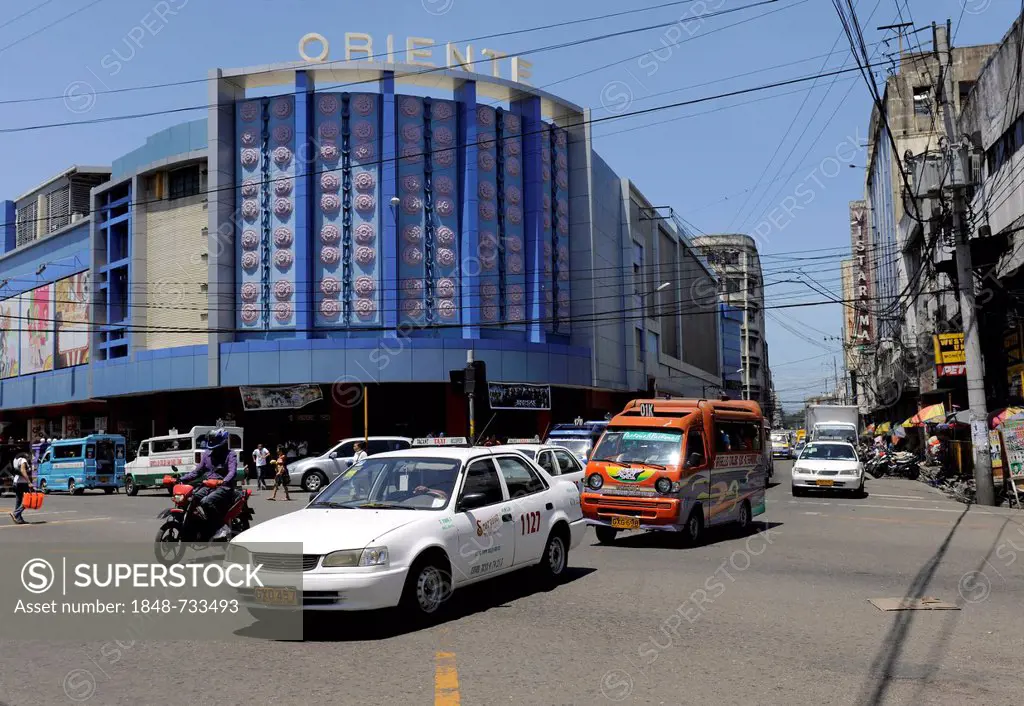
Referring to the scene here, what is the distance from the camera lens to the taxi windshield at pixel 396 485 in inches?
345

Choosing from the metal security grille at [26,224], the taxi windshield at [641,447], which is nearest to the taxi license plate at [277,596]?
the taxi windshield at [641,447]

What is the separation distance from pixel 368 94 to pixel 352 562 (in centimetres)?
3579

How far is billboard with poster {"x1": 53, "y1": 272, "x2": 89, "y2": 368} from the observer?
46.9 m

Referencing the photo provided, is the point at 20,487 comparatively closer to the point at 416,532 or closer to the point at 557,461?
the point at 557,461

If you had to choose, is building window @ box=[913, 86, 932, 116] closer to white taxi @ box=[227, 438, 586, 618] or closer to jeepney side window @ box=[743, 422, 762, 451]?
jeepney side window @ box=[743, 422, 762, 451]

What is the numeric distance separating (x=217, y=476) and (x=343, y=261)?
2827cm

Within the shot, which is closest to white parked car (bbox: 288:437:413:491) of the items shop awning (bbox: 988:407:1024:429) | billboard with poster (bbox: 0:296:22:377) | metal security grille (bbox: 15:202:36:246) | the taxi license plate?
shop awning (bbox: 988:407:1024:429)

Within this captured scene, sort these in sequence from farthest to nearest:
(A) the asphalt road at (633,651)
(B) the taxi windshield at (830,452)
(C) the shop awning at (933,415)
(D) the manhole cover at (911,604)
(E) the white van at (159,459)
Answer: (C) the shop awning at (933,415) < (E) the white van at (159,459) < (B) the taxi windshield at (830,452) < (D) the manhole cover at (911,604) < (A) the asphalt road at (633,651)

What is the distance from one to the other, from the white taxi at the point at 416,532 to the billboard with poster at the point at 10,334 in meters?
53.0

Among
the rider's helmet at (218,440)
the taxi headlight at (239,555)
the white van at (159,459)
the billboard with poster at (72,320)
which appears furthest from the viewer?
the billboard with poster at (72,320)

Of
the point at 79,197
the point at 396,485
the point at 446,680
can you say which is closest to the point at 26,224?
the point at 79,197

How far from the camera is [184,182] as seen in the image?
42.9 meters

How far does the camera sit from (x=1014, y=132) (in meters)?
25.9

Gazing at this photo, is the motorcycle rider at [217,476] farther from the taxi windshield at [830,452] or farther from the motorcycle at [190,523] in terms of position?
the taxi windshield at [830,452]
